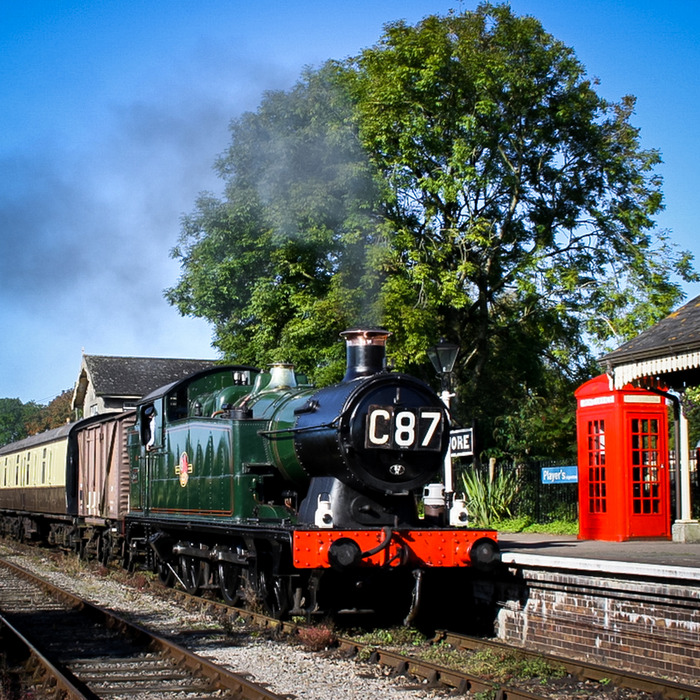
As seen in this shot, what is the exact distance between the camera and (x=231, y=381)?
13.4 meters

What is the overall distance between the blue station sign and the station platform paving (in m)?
1.11

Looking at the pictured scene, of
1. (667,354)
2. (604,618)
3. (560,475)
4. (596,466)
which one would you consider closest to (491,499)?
(560,475)

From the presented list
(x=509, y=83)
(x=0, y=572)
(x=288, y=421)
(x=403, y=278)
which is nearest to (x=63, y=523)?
(x=0, y=572)

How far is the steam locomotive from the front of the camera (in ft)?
30.3

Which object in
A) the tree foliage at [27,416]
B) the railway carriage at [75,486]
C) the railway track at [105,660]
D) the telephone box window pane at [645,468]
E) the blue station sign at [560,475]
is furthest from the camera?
the tree foliage at [27,416]

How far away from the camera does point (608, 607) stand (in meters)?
8.58

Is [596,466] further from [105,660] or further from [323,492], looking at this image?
[105,660]

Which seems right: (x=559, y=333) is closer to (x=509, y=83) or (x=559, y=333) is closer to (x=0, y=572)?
(x=509, y=83)

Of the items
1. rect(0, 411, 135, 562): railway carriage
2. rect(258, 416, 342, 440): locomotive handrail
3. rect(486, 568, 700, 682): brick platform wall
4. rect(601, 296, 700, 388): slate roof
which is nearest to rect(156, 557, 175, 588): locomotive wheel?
rect(0, 411, 135, 562): railway carriage

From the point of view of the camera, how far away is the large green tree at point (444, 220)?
23.5 meters

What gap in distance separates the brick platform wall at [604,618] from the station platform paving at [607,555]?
0.12 m

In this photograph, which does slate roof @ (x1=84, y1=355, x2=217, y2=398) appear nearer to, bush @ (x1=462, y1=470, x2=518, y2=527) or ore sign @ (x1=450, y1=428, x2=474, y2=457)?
bush @ (x1=462, y1=470, x2=518, y2=527)

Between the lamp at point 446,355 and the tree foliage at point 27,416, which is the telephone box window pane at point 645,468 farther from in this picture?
the tree foliage at point 27,416

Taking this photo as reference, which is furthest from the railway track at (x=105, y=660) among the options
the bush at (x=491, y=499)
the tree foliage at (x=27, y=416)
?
the tree foliage at (x=27, y=416)
